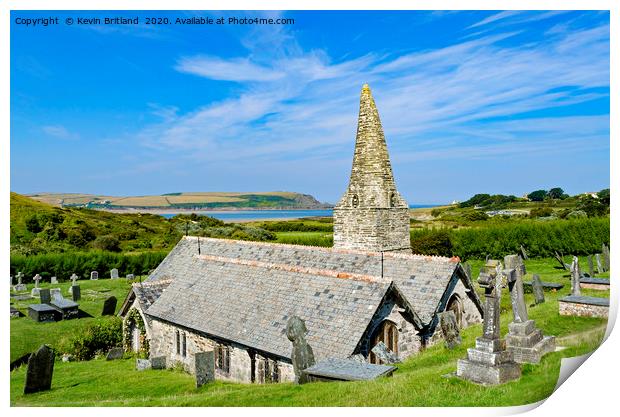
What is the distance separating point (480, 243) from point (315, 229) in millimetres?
19485

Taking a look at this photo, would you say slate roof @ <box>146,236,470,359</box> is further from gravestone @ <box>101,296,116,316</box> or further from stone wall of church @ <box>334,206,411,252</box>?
gravestone @ <box>101,296,116,316</box>

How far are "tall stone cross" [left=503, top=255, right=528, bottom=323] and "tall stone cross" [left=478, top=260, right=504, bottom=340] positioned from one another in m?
0.65

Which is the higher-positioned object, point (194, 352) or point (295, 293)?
point (295, 293)

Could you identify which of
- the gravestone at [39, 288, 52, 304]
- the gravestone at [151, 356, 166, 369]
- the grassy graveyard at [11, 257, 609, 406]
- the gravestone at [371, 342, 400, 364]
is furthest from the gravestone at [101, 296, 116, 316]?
the gravestone at [371, 342, 400, 364]

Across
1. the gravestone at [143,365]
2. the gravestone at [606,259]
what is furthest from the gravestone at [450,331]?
the gravestone at [606,259]

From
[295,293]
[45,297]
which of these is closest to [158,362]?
[295,293]

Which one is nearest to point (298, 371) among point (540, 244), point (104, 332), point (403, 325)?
point (403, 325)

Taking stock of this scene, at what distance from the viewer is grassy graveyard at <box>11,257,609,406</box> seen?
31.9 feet

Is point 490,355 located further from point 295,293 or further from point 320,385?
point 295,293

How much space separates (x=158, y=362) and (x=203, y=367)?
469 cm

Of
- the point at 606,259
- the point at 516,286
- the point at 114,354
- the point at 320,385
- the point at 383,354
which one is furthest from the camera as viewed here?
the point at 606,259

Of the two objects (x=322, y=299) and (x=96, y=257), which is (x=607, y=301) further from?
(x=96, y=257)

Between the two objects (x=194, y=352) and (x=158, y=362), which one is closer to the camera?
(x=194, y=352)

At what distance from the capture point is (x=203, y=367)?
13875 millimetres
